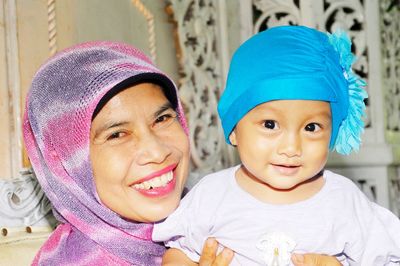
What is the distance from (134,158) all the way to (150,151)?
42 mm

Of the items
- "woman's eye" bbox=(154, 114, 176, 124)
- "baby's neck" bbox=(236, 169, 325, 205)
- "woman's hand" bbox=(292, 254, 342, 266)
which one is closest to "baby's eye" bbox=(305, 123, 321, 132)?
"baby's neck" bbox=(236, 169, 325, 205)

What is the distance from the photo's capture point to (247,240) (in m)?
1.49

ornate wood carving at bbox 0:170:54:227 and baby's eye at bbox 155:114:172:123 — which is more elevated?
baby's eye at bbox 155:114:172:123

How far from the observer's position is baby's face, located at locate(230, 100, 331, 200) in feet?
4.54

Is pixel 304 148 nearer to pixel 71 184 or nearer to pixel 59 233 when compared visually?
pixel 71 184

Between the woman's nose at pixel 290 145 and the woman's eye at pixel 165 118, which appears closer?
the woman's nose at pixel 290 145

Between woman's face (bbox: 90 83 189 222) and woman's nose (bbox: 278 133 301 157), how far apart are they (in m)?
0.31

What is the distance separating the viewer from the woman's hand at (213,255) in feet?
4.88

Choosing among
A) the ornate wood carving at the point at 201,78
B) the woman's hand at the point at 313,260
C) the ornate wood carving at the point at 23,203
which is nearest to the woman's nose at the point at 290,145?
the woman's hand at the point at 313,260

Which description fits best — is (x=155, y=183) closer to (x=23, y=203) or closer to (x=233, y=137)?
(x=233, y=137)

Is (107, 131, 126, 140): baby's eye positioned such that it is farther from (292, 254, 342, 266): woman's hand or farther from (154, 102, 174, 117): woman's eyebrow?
(292, 254, 342, 266): woman's hand

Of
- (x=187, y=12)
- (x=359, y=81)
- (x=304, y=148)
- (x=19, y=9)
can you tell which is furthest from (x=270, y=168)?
(x=187, y=12)

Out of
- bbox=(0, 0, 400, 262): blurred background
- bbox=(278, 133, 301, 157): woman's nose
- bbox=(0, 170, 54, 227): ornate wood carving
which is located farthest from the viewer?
bbox=(0, 0, 400, 262): blurred background

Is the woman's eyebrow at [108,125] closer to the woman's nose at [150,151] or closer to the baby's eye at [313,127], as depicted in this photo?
the woman's nose at [150,151]
